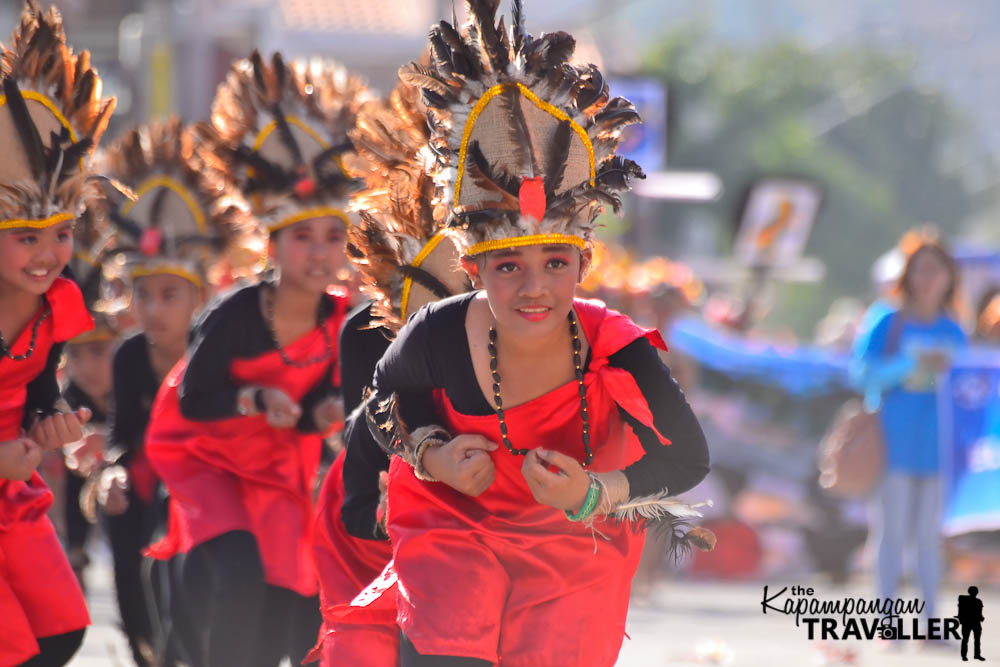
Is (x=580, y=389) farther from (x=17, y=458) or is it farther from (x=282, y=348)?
(x=282, y=348)

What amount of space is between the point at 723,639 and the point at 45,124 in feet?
18.6

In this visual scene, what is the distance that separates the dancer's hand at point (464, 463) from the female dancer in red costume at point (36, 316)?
1.40 meters

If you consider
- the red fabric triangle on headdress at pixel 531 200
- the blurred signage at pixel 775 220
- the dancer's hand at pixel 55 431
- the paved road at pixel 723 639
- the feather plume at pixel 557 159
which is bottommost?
the paved road at pixel 723 639

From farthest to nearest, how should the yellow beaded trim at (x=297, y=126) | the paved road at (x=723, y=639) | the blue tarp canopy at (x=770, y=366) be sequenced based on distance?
1. the blue tarp canopy at (x=770, y=366)
2. the paved road at (x=723, y=639)
3. the yellow beaded trim at (x=297, y=126)

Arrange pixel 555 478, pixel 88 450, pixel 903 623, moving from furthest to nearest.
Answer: pixel 903 623
pixel 88 450
pixel 555 478

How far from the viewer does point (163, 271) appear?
24.1 feet

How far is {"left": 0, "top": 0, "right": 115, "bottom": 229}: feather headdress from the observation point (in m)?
4.95

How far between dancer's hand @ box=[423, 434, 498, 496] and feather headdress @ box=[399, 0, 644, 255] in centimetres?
48

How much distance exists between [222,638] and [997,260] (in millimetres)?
13272

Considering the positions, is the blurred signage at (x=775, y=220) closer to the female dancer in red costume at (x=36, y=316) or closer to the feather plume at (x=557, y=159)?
the female dancer in red costume at (x=36, y=316)

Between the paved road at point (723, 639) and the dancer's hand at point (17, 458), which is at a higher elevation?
the dancer's hand at point (17, 458)

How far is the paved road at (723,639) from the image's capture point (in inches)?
340

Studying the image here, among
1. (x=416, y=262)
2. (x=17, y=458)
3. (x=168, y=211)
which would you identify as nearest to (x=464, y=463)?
(x=416, y=262)

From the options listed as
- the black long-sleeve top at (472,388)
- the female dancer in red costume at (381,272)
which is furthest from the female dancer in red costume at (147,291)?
the black long-sleeve top at (472,388)
